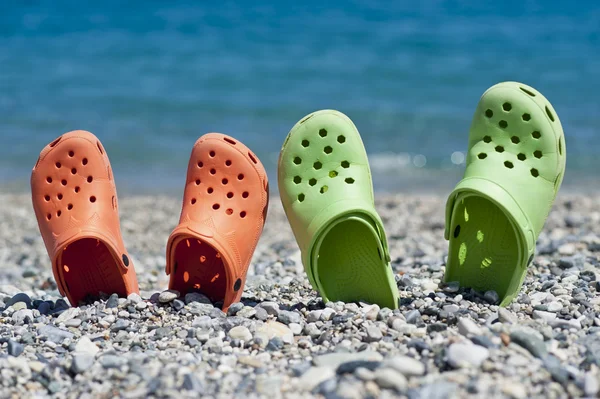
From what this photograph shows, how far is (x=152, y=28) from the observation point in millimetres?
15008

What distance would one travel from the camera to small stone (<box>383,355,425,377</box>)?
187 cm

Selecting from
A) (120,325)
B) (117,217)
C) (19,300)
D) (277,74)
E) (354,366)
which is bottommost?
(19,300)

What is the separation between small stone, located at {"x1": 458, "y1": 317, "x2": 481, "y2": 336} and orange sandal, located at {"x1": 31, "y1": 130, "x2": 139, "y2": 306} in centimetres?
127

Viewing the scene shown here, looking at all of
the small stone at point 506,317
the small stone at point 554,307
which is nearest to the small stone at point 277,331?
the small stone at point 506,317

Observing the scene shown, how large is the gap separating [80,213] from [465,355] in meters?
1.51

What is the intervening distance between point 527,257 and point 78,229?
158cm

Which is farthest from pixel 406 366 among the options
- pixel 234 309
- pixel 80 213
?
pixel 80 213

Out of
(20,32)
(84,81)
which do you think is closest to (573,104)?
(84,81)

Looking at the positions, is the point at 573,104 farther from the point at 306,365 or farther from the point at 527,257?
the point at 306,365

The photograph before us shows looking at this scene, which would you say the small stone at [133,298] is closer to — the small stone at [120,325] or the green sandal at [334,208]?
the small stone at [120,325]

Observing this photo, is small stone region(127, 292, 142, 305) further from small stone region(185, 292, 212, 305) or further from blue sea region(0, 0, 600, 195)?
blue sea region(0, 0, 600, 195)

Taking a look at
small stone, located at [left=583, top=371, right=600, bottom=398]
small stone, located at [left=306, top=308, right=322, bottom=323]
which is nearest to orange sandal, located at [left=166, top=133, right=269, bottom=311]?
small stone, located at [left=306, top=308, right=322, bottom=323]

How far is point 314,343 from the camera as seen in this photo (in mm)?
2275

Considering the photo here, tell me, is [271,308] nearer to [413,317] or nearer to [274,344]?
[274,344]
